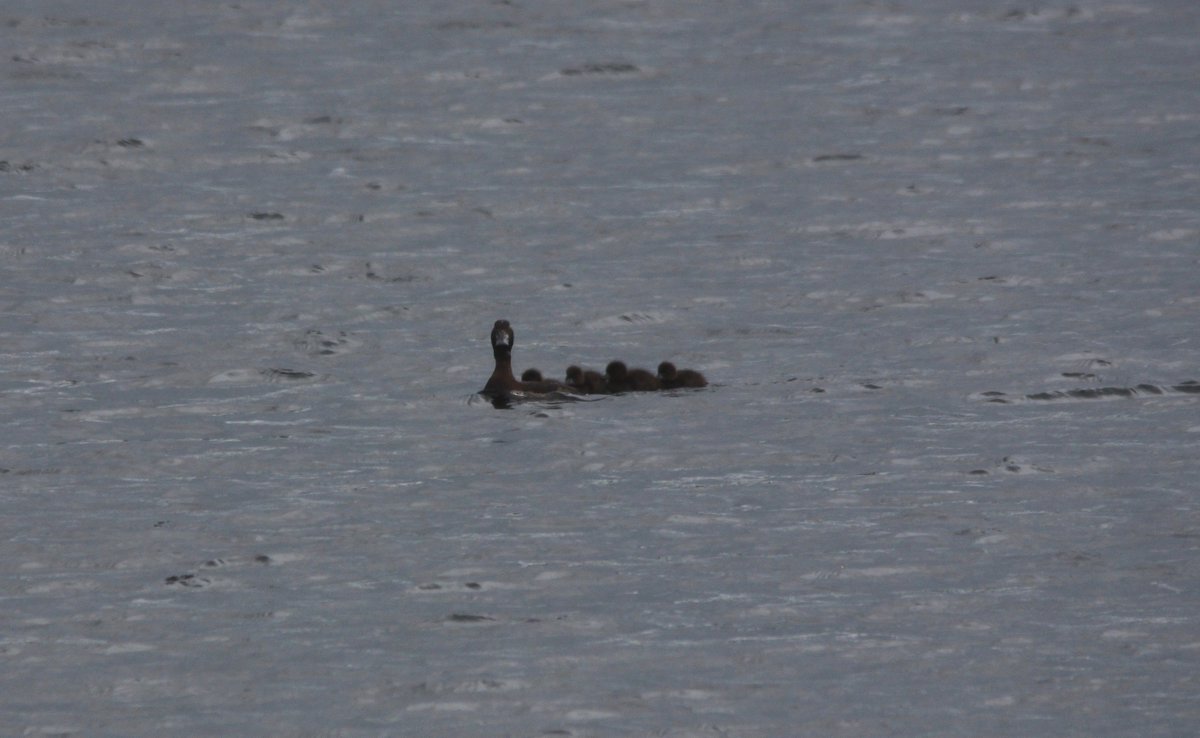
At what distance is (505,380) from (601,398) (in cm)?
80

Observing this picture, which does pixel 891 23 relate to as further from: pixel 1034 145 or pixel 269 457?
pixel 269 457

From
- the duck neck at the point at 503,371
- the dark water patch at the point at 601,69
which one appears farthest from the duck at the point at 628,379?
the dark water patch at the point at 601,69

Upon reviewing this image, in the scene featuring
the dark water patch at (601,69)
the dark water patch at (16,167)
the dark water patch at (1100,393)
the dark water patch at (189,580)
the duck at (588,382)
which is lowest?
the dark water patch at (189,580)

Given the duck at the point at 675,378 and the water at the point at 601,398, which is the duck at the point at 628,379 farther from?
the water at the point at 601,398

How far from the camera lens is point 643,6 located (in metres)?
44.7

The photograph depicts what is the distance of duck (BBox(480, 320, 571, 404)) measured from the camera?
1967 centimetres

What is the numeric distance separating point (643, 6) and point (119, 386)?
25782mm

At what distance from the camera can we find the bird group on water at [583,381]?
64.6 feet

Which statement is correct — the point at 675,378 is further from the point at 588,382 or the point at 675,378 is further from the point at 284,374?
the point at 284,374

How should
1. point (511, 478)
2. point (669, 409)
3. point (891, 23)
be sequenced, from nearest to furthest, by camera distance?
point (511, 478)
point (669, 409)
point (891, 23)

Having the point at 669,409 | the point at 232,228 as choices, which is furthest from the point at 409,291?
the point at 669,409

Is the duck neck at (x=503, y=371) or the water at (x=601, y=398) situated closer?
the water at (x=601, y=398)

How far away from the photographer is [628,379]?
1983 centimetres

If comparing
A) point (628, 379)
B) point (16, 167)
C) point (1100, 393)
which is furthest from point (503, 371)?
point (16, 167)
